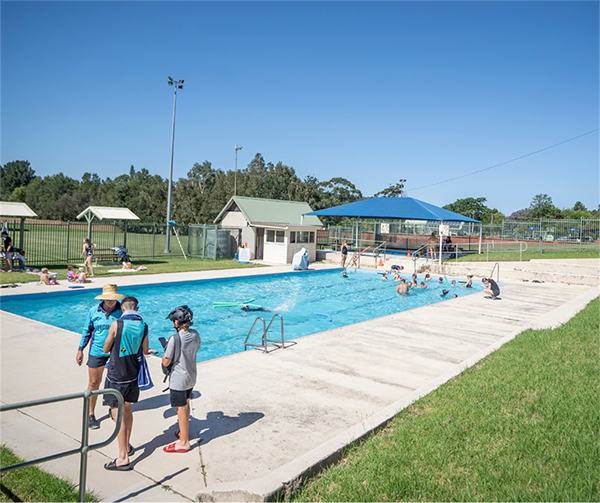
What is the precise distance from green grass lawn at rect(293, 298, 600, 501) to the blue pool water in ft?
19.9

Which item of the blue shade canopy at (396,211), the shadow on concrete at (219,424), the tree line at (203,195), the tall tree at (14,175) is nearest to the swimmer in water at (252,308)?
the shadow on concrete at (219,424)

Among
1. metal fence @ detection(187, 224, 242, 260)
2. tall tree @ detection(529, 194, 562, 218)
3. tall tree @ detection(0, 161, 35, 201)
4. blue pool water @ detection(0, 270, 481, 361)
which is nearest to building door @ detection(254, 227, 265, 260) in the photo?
metal fence @ detection(187, 224, 242, 260)

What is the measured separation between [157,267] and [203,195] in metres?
48.1

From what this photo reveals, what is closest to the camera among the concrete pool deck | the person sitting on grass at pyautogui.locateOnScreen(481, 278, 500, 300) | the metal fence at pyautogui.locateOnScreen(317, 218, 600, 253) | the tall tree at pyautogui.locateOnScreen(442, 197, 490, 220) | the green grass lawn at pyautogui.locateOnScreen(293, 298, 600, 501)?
the green grass lawn at pyautogui.locateOnScreen(293, 298, 600, 501)

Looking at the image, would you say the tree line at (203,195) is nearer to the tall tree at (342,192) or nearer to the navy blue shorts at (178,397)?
the tall tree at (342,192)

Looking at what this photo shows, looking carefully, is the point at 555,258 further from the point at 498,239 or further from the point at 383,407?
the point at 383,407

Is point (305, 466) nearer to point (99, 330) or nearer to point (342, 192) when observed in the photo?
point (99, 330)

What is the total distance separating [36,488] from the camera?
4.03 metres

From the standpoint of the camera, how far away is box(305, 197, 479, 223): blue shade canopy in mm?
30934

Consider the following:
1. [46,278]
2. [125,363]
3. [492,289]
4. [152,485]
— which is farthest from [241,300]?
[152,485]

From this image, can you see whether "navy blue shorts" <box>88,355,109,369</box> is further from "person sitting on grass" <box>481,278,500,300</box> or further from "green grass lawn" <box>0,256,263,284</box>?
"person sitting on grass" <box>481,278,500,300</box>

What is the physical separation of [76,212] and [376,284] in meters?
79.1

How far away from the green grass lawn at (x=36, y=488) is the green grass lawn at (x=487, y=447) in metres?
2.10

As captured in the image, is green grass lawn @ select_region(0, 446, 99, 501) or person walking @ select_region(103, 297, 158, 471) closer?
green grass lawn @ select_region(0, 446, 99, 501)
